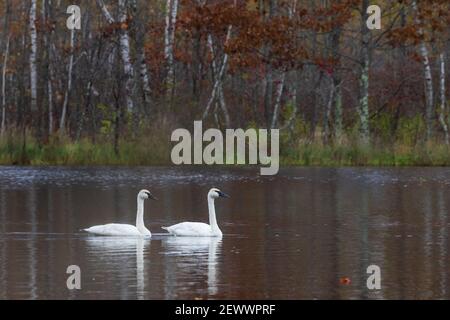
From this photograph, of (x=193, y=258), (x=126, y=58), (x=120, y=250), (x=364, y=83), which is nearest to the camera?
(x=193, y=258)

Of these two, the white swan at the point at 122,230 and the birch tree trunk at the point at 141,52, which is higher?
the birch tree trunk at the point at 141,52

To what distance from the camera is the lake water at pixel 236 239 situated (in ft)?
46.5

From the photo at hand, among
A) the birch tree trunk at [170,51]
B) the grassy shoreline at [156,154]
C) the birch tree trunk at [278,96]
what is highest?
the birch tree trunk at [170,51]

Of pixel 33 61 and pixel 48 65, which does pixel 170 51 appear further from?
pixel 33 61

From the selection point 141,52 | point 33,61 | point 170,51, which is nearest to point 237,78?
point 170,51

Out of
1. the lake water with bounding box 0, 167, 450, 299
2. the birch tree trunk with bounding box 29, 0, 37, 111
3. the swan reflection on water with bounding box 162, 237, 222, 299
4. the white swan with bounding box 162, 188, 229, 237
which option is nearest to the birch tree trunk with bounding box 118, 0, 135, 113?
the birch tree trunk with bounding box 29, 0, 37, 111

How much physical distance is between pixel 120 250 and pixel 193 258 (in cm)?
146

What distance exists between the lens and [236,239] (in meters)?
19.1

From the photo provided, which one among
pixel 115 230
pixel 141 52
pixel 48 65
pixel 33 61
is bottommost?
pixel 115 230

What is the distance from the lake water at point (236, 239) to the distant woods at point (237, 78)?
7.12 metres

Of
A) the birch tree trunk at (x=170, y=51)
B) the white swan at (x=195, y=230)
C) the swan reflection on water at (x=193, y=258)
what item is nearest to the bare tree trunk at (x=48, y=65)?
the birch tree trunk at (x=170, y=51)

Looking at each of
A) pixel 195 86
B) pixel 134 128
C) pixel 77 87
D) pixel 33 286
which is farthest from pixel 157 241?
pixel 77 87

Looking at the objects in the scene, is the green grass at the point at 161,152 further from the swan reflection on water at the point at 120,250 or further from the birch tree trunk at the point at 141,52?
the swan reflection on water at the point at 120,250
